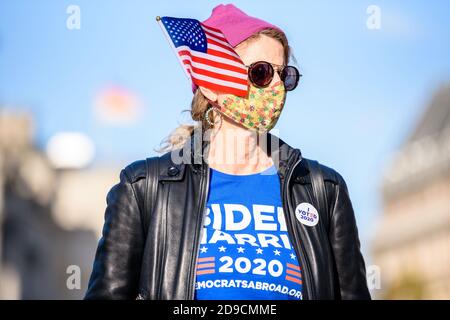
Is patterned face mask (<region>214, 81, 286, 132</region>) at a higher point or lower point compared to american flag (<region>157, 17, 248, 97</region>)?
lower

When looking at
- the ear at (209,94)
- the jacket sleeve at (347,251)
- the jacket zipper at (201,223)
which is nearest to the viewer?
the jacket zipper at (201,223)

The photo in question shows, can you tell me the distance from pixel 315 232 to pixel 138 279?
0.91 m

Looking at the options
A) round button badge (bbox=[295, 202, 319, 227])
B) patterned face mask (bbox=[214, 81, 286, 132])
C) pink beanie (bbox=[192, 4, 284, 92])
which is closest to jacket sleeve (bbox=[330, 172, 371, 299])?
round button badge (bbox=[295, 202, 319, 227])

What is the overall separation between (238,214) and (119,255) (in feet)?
2.09

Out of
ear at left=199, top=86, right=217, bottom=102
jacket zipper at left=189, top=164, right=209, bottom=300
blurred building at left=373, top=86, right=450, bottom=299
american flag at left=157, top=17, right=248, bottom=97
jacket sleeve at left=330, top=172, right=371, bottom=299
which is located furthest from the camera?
blurred building at left=373, top=86, right=450, bottom=299

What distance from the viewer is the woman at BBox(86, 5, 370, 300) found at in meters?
6.27

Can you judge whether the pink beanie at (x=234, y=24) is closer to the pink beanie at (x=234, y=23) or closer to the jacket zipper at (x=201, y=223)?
the pink beanie at (x=234, y=23)

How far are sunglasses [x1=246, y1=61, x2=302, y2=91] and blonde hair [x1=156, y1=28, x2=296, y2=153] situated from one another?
0.07m

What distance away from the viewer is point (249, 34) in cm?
680

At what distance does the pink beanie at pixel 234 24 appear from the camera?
682cm

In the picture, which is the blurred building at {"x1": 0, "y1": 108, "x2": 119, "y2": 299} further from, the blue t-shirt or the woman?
the blue t-shirt

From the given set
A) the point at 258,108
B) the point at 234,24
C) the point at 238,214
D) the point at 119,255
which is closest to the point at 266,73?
the point at 258,108

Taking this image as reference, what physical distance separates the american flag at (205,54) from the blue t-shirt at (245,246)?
0.53m

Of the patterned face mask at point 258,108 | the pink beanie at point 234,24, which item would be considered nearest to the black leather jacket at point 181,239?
the patterned face mask at point 258,108
